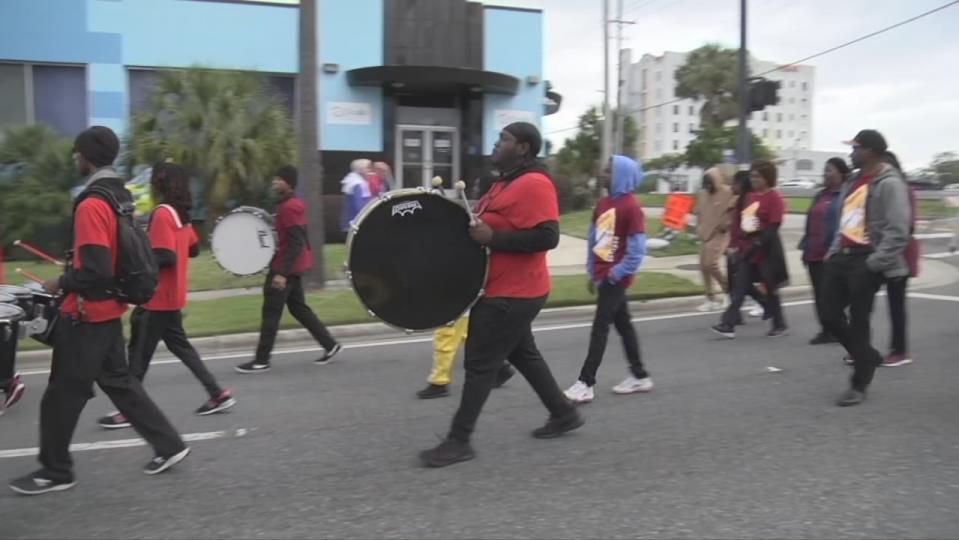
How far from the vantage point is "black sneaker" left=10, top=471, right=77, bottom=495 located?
4.12m

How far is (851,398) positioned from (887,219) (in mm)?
1246

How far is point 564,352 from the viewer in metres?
7.92

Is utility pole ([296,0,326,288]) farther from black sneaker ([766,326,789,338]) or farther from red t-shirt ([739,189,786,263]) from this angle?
black sneaker ([766,326,789,338])

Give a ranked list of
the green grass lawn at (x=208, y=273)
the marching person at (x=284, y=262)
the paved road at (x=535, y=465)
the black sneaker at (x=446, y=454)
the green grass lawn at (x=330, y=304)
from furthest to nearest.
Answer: the green grass lawn at (x=208, y=273) → the green grass lawn at (x=330, y=304) → the marching person at (x=284, y=262) → the black sneaker at (x=446, y=454) → the paved road at (x=535, y=465)

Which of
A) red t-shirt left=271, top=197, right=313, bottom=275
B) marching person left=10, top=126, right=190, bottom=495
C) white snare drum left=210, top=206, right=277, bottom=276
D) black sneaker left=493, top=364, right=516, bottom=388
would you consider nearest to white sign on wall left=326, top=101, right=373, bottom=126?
white snare drum left=210, top=206, right=277, bottom=276

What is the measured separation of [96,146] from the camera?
4.14 m

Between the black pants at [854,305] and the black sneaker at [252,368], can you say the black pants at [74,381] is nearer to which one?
the black sneaker at [252,368]

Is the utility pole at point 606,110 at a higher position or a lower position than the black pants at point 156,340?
higher

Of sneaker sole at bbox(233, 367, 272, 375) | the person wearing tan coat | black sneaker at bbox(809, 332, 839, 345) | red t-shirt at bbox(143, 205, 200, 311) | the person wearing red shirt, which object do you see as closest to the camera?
the person wearing red shirt

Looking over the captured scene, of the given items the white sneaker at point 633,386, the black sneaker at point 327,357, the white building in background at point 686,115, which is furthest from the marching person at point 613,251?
the white building in background at point 686,115

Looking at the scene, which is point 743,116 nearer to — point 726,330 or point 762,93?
point 762,93

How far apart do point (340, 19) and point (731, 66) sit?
32.0 m

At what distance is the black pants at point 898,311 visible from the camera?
6.61 metres

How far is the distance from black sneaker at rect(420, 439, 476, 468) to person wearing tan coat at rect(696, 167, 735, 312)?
6115mm
